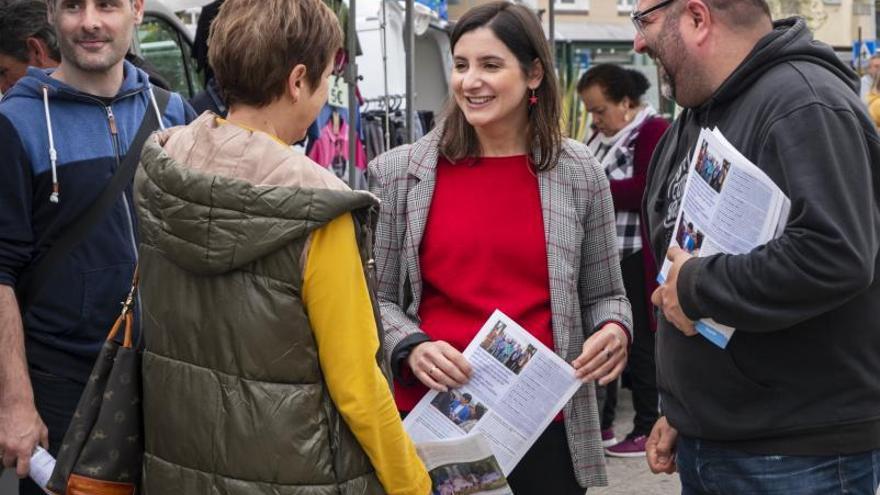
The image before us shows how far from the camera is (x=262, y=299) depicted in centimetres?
221

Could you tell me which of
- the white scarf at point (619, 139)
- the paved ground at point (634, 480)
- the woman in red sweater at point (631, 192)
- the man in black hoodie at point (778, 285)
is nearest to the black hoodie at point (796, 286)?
the man in black hoodie at point (778, 285)

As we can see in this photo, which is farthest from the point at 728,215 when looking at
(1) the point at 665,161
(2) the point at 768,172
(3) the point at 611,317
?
(3) the point at 611,317

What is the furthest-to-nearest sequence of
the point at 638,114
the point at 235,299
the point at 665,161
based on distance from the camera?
the point at 638,114 → the point at 665,161 → the point at 235,299

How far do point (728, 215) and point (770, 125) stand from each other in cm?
19

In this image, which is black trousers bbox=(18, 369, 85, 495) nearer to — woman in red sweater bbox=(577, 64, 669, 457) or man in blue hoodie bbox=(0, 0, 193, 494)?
man in blue hoodie bbox=(0, 0, 193, 494)

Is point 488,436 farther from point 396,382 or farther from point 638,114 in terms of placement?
point 638,114

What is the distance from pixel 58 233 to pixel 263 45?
975 millimetres

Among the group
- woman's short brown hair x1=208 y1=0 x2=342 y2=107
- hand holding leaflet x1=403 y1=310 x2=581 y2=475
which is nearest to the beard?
hand holding leaflet x1=403 y1=310 x2=581 y2=475

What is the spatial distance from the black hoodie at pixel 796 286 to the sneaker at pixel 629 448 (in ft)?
13.5

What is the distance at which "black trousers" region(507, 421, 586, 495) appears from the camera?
3014mm

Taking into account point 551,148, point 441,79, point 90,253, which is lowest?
point 441,79

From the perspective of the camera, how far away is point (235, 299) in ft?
7.30

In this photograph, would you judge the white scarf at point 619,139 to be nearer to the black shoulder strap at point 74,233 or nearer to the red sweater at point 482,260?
the red sweater at point 482,260

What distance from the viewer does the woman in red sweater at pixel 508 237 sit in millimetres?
2971
